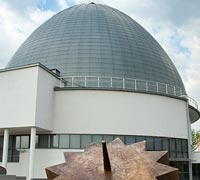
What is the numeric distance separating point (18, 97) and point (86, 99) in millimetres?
5902

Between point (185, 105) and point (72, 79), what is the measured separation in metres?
11.8

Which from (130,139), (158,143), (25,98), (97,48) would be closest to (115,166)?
(25,98)

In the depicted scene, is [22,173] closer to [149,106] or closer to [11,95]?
[11,95]

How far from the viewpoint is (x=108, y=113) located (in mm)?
28109

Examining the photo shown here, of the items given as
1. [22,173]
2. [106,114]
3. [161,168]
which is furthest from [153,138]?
[161,168]

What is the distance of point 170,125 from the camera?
3019 centimetres

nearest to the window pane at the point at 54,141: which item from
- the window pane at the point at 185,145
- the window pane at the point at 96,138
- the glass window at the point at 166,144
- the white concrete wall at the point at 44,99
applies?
the white concrete wall at the point at 44,99

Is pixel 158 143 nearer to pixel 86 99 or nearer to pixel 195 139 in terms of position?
pixel 86 99

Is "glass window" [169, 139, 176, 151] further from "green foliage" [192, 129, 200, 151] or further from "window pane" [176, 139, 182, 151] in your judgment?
"green foliage" [192, 129, 200, 151]

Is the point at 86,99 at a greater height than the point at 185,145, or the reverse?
the point at 86,99

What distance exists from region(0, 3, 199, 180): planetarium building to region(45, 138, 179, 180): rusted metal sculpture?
58.5ft

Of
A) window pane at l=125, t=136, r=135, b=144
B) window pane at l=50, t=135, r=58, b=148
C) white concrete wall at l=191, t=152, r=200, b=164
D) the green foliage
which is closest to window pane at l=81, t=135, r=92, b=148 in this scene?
window pane at l=50, t=135, r=58, b=148

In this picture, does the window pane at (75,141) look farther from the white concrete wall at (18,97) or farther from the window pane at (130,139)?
the white concrete wall at (18,97)

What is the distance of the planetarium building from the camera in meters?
26.5
